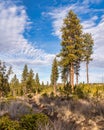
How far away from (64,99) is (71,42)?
2092 cm

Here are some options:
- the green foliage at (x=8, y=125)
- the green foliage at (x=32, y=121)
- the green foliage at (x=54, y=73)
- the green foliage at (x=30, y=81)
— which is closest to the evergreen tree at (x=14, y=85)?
the green foliage at (x=30, y=81)

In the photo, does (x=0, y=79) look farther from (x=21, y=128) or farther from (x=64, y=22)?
(x=21, y=128)

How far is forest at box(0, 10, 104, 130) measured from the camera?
8.45 metres

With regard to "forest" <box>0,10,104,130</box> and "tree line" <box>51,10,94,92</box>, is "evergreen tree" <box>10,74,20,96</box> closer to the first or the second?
"forest" <box>0,10,104,130</box>

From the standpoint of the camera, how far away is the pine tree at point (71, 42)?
139 ft

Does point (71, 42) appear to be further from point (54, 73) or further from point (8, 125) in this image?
point (54, 73)

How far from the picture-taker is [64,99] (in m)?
22.8

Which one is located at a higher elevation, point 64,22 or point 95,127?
point 64,22

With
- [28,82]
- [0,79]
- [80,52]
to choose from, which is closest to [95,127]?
[80,52]

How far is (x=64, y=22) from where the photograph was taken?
44250 mm

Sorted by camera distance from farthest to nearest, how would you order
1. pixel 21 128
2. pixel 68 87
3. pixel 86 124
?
pixel 68 87, pixel 86 124, pixel 21 128

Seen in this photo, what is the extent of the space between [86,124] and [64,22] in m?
35.7

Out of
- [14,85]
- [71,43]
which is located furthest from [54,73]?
[71,43]

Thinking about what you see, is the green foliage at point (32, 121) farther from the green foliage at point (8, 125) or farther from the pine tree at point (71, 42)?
the pine tree at point (71, 42)
